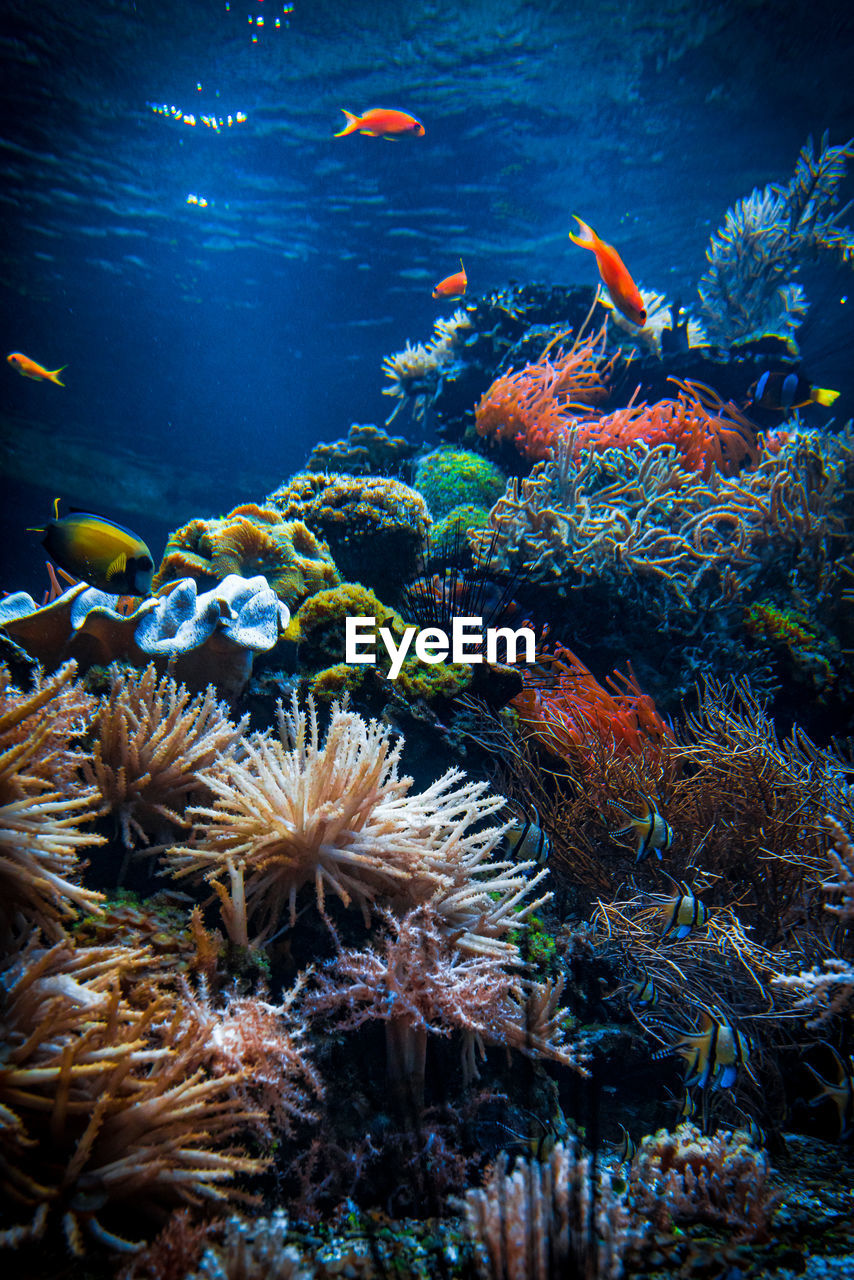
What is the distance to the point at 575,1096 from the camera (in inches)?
Result: 98.4

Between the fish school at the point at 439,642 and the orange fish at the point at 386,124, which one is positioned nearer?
the fish school at the point at 439,642

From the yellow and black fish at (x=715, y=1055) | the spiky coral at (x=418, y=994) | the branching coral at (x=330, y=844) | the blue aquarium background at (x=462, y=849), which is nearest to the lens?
the blue aquarium background at (x=462, y=849)

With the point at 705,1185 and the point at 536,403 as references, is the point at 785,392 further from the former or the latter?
the point at 705,1185

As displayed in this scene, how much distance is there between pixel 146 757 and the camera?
2.20m

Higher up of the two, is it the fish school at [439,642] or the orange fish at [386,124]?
the orange fish at [386,124]

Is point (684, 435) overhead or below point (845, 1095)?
overhead

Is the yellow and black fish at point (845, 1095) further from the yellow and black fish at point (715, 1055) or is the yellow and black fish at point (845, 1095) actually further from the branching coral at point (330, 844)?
the branching coral at point (330, 844)

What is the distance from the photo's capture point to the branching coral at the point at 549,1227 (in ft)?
4.15

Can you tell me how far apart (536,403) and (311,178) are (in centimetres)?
1683

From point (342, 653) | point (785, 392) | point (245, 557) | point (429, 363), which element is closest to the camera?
point (342, 653)

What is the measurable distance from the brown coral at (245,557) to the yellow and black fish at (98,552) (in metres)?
1.22

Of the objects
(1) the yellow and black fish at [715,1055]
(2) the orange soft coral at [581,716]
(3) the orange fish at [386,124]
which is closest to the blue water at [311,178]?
(3) the orange fish at [386,124]

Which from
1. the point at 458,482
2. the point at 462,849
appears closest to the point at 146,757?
the point at 462,849

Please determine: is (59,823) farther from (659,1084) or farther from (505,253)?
(505,253)
